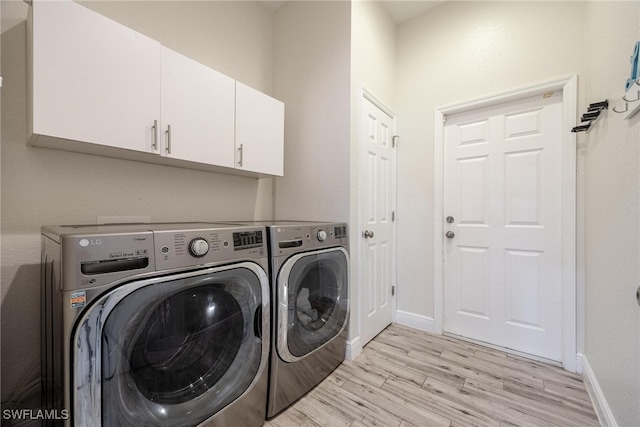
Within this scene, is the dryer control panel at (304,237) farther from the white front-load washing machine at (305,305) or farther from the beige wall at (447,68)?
the beige wall at (447,68)

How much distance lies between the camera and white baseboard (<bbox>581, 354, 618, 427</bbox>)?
125cm

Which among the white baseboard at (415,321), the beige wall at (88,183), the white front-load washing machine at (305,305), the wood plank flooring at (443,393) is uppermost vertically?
the beige wall at (88,183)

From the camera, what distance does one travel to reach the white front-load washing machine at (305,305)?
133 centimetres

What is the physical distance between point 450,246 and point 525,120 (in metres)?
1.16

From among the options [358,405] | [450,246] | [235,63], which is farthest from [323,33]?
[358,405]

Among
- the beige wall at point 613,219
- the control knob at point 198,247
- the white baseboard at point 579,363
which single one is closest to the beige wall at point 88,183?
the control knob at point 198,247

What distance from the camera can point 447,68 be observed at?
2.30 meters

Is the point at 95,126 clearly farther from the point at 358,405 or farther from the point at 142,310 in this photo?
the point at 358,405

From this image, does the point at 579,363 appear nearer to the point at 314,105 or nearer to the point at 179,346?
the point at 179,346

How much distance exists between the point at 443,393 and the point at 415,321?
0.89m

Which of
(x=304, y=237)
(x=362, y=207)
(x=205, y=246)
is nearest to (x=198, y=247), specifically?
(x=205, y=246)

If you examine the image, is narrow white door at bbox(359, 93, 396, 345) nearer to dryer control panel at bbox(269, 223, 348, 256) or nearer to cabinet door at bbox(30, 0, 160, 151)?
dryer control panel at bbox(269, 223, 348, 256)

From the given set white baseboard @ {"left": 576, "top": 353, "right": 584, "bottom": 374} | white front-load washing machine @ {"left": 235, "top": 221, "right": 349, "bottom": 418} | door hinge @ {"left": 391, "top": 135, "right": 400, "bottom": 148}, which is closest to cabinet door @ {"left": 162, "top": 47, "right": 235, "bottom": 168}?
white front-load washing machine @ {"left": 235, "top": 221, "right": 349, "bottom": 418}

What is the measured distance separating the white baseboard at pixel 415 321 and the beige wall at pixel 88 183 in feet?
5.83
